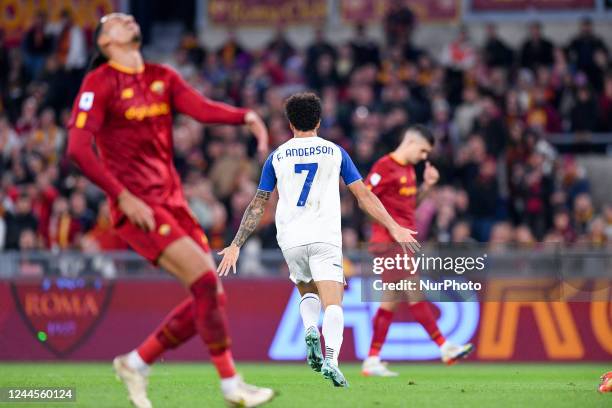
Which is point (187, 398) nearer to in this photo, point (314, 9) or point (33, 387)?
point (33, 387)

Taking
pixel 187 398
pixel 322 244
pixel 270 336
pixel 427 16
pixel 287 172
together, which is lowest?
pixel 270 336

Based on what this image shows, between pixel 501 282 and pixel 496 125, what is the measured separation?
15.7 ft

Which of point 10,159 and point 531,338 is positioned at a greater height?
point 10,159

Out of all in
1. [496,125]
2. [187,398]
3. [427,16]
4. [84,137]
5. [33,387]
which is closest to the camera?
[84,137]

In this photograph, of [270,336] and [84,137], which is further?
[270,336]

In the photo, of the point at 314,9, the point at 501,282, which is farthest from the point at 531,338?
the point at 314,9

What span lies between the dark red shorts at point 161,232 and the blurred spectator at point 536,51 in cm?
1478

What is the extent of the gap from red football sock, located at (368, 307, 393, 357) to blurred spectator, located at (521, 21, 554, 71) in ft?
34.7

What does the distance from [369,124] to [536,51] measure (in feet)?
15.5

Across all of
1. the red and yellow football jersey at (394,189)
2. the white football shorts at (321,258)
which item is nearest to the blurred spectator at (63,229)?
the red and yellow football jersey at (394,189)

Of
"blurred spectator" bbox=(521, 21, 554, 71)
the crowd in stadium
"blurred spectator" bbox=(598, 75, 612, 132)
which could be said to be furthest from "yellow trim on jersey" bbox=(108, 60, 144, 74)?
"blurred spectator" bbox=(521, 21, 554, 71)

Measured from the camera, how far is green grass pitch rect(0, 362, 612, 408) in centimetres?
888

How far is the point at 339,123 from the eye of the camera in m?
19.8

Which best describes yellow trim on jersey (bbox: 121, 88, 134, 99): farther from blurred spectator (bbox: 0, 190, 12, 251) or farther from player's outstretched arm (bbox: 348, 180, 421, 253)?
blurred spectator (bbox: 0, 190, 12, 251)
